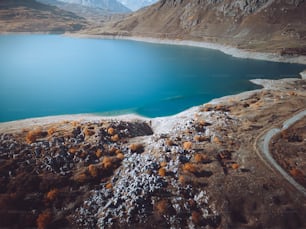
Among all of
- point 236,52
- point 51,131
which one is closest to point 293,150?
point 51,131

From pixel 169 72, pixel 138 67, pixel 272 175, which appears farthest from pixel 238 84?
pixel 272 175

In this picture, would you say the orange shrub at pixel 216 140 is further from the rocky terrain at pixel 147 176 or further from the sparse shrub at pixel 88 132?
the sparse shrub at pixel 88 132

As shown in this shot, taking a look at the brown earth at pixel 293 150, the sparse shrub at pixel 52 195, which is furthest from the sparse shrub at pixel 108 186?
the brown earth at pixel 293 150

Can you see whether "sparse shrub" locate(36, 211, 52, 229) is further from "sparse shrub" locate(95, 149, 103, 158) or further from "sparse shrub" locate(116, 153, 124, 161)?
"sparse shrub" locate(116, 153, 124, 161)

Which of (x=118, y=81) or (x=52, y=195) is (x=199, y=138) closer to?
(x=52, y=195)

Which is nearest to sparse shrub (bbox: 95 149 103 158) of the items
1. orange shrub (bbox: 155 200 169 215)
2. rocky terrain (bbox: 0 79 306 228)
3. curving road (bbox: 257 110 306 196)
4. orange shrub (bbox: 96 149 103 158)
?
orange shrub (bbox: 96 149 103 158)

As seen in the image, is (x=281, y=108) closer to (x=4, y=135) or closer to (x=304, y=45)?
(x=4, y=135)
